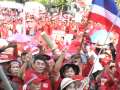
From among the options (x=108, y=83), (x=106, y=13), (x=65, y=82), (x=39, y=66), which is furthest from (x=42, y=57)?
(x=108, y=83)

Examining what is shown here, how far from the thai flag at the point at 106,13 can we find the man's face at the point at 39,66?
0.85 m

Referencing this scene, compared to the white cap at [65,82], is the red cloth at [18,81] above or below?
below

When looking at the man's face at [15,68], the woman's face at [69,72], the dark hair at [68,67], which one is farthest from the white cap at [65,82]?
the man's face at [15,68]

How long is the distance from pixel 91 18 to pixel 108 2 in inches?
12.3

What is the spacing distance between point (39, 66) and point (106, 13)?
108 centimetres

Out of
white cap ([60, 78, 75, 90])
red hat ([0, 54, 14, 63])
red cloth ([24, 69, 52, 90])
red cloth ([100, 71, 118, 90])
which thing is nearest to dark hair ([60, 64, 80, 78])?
red cloth ([24, 69, 52, 90])

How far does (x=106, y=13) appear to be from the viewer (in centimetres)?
802

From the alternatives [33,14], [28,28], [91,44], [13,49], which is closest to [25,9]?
[33,14]

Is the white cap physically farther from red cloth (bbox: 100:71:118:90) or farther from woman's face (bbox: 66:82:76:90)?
red cloth (bbox: 100:71:118:90)

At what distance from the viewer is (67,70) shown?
25.8ft

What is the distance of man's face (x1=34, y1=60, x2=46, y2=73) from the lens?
787 centimetres

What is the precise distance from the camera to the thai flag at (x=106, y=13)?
7.93m

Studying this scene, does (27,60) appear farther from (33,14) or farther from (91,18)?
(33,14)

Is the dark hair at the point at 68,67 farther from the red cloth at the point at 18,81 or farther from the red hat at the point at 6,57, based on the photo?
the red hat at the point at 6,57
